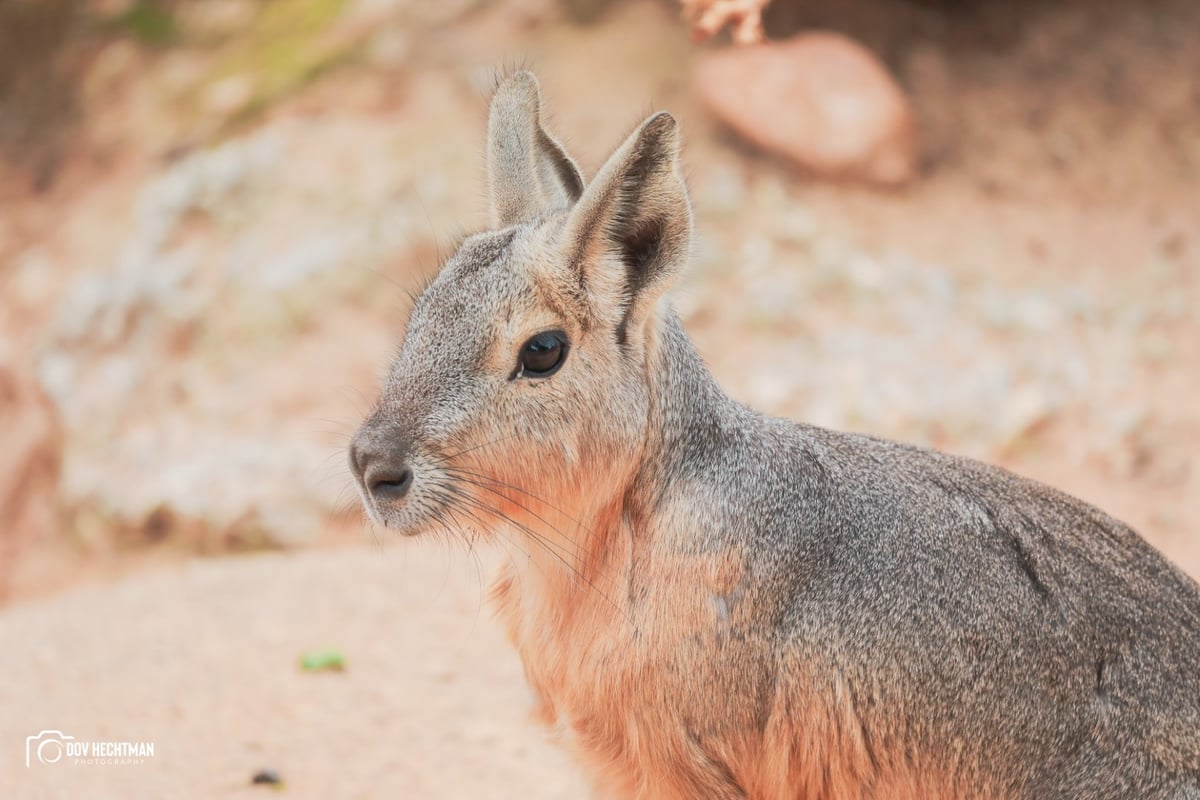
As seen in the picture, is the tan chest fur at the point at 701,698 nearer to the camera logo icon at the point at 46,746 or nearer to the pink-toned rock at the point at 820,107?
the camera logo icon at the point at 46,746

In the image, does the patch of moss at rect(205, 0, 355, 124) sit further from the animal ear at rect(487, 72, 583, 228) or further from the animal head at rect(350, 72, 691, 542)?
the animal head at rect(350, 72, 691, 542)

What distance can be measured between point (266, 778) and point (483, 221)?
3.20 metres

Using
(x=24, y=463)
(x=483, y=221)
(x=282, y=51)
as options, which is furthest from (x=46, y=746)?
(x=282, y=51)

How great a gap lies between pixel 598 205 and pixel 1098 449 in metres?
5.39

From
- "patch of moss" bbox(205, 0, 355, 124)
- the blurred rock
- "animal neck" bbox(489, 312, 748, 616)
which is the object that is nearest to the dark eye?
"animal neck" bbox(489, 312, 748, 616)

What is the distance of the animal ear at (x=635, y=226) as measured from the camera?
10.4 feet

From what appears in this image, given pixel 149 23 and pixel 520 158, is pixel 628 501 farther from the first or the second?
pixel 149 23

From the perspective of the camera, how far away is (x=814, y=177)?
28.7 ft

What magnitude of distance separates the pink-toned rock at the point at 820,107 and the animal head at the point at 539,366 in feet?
18.2

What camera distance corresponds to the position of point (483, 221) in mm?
6762

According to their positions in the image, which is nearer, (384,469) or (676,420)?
(384,469)

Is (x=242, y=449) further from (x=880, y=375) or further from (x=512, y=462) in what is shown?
(x=512, y=462)

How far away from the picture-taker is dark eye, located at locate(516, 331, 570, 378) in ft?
10.7

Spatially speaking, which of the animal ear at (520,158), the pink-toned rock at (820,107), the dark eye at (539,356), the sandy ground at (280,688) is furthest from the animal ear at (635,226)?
the pink-toned rock at (820,107)
